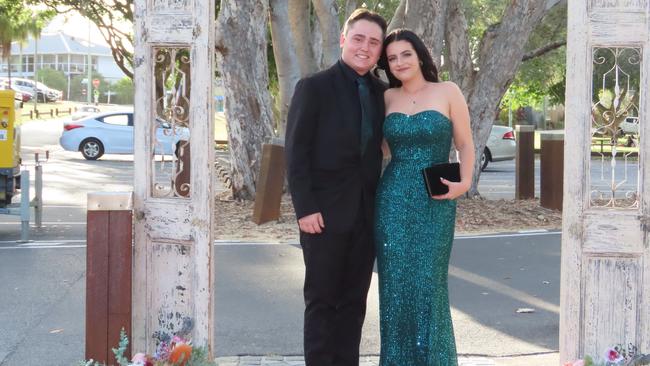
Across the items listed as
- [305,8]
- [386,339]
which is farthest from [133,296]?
[305,8]

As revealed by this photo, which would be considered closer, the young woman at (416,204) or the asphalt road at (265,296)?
the young woman at (416,204)

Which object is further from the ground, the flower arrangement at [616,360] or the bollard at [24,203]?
the bollard at [24,203]

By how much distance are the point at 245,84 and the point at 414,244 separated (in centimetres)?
1015

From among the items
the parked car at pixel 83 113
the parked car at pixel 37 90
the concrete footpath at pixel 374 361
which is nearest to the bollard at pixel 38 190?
the concrete footpath at pixel 374 361

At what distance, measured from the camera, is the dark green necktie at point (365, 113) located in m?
4.99

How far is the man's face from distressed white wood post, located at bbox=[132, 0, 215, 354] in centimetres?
76

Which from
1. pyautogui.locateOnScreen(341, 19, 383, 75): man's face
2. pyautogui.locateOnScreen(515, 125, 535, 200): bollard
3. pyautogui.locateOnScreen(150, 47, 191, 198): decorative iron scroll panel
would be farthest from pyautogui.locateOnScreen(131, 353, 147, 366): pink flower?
pyautogui.locateOnScreen(515, 125, 535, 200): bollard

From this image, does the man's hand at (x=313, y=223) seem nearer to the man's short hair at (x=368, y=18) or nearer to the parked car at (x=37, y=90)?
the man's short hair at (x=368, y=18)

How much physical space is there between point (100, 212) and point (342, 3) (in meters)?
28.8

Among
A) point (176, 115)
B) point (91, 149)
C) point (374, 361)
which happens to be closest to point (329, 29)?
point (374, 361)

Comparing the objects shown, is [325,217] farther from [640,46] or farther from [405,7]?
[405,7]

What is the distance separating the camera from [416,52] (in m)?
4.98

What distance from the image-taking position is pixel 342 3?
33031 mm

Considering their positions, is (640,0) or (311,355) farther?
A: (311,355)
